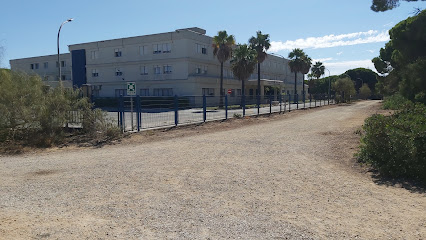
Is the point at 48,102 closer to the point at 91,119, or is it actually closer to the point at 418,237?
the point at 91,119

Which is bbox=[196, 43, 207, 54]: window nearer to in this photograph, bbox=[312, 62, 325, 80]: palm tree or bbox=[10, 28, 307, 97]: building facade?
bbox=[10, 28, 307, 97]: building facade

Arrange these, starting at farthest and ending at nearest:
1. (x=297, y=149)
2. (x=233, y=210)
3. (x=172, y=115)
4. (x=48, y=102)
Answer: (x=172, y=115) < (x=48, y=102) < (x=297, y=149) < (x=233, y=210)

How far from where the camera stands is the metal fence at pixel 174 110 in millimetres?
14500

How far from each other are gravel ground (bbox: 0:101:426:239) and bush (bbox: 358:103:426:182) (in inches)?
19.0

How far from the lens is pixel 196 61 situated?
151 feet

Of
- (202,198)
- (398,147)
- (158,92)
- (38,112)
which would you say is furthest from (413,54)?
(158,92)

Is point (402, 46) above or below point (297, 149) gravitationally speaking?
above

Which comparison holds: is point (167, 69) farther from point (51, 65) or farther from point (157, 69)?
point (51, 65)

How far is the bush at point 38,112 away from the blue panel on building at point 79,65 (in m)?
43.0

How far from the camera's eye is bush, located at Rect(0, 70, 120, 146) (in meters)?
11.6

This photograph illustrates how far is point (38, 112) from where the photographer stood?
11773 mm

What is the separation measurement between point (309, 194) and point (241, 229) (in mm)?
2052

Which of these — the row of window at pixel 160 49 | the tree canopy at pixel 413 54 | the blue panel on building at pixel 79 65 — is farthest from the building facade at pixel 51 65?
the tree canopy at pixel 413 54

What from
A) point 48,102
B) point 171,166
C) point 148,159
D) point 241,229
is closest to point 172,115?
point 48,102
